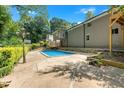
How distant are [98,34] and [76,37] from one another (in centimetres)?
636

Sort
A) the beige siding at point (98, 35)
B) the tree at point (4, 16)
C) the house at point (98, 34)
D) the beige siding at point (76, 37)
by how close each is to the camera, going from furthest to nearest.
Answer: the beige siding at point (76, 37)
the beige siding at point (98, 35)
the house at point (98, 34)
the tree at point (4, 16)

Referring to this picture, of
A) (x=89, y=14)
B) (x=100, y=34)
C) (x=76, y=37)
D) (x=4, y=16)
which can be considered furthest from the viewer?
(x=89, y=14)

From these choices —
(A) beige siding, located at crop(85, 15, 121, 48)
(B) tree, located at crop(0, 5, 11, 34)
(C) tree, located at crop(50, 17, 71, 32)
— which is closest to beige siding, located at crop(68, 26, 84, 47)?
(A) beige siding, located at crop(85, 15, 121, 48)

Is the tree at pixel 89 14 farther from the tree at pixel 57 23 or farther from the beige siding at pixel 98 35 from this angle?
the beige siding at pixel 98 35

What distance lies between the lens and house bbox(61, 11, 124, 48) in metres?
15.3

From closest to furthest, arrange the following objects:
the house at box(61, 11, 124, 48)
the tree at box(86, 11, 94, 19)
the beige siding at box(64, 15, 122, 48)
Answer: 1. the house at box(61, 11, 124, 48)
2. the beige siding at box(64, 15, 122, 48)
3. the tree at box(86, 11, 94, 19)

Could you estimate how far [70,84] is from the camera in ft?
20.5

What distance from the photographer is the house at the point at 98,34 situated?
50.3 ft

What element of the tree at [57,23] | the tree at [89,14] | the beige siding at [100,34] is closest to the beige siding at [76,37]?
the beige siding at [100,34]

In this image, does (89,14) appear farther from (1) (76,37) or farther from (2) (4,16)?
(2) (4,16)

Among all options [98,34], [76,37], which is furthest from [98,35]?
[76,37]

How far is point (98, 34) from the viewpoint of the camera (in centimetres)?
1838

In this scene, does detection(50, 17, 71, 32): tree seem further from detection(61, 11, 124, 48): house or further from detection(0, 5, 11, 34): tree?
detection(0, 5, 11, 34): tree
